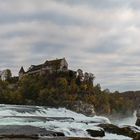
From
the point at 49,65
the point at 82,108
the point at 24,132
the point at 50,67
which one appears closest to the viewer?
the point at 24,132

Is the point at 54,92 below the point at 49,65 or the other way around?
below

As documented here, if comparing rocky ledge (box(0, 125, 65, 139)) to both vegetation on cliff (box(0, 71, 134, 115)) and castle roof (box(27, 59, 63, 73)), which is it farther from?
castle roof (box(27, 59, 63, 73))

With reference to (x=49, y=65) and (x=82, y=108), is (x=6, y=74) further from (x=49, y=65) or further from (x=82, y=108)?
(x=82, y=108)

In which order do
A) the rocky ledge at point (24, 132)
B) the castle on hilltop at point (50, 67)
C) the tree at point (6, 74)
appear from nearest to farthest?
the rocky ledge at point (24, 132) → the castle on hilltop at point (50, 67) → the tree at point (6, 74)

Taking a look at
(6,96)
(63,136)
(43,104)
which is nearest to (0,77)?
(6,96)

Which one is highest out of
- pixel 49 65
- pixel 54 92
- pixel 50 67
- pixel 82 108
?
pixel 49 65

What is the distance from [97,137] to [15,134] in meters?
10.4

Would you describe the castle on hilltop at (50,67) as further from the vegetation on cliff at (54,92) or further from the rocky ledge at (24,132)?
the rocky ledge at (24,132)

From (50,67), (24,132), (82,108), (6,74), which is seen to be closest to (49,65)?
(50,67)

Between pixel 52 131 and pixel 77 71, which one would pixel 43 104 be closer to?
pixel 77 71

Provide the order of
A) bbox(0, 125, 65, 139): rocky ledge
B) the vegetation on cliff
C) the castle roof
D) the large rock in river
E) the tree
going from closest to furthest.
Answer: bbox(0, 125, 65, 139): rocky ledge < the large rock in river < the vegetation on cliff < the castle roof < the tree

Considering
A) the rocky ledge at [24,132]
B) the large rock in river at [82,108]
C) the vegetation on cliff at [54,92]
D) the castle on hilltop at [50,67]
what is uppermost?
the castle on hilltop at [50,67]

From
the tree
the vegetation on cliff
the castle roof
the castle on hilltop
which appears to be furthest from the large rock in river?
the tree

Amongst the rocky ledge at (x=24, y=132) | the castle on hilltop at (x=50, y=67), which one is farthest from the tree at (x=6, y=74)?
the rocky ledge at (x=24, y=132)
